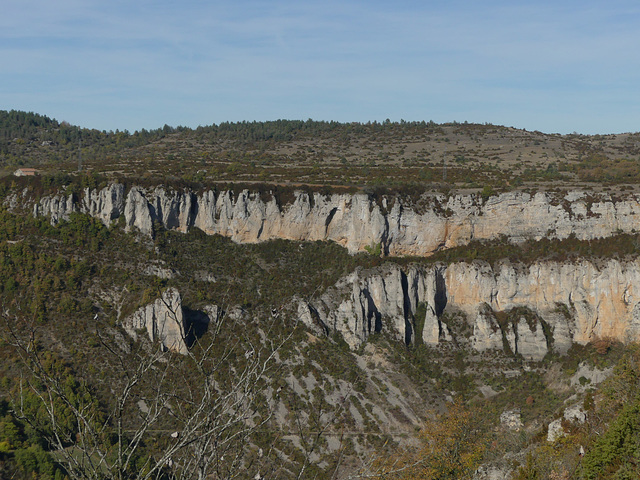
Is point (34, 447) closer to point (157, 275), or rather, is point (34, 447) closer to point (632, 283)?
point (157, 275)

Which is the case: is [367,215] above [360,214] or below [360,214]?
below

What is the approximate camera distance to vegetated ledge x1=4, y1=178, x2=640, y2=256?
71.8 metres

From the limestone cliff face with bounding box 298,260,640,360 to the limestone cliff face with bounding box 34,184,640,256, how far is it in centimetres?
501

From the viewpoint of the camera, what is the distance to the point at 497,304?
7094 centimetres

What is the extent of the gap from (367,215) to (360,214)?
967mm

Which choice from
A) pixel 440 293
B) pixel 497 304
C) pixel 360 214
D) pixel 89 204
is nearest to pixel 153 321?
pixel 89 204

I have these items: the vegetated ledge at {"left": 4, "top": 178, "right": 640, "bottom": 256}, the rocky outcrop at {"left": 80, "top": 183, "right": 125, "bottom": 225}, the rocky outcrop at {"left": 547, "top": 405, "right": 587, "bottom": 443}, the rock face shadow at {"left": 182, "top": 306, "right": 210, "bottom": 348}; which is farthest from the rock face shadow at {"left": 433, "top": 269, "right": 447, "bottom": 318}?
the rocky outcrop at {"left": 80, "top": 183, "right": 125, "bottom": 225}

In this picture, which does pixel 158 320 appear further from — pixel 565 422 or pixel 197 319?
pixel 565 422

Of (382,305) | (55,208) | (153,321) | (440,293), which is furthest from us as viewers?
(440,293)

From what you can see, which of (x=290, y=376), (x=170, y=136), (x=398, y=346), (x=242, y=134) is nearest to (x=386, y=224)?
(x=398, y=346)

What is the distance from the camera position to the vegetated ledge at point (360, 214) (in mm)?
71812

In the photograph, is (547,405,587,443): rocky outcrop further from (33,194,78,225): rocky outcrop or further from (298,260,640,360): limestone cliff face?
(33,194,78,225): rocky outcrop

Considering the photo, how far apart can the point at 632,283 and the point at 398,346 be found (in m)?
25.1

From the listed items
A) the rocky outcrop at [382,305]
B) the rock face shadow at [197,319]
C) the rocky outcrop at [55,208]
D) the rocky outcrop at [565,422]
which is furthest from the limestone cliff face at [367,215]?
the rocky outcrop at [565,422]
